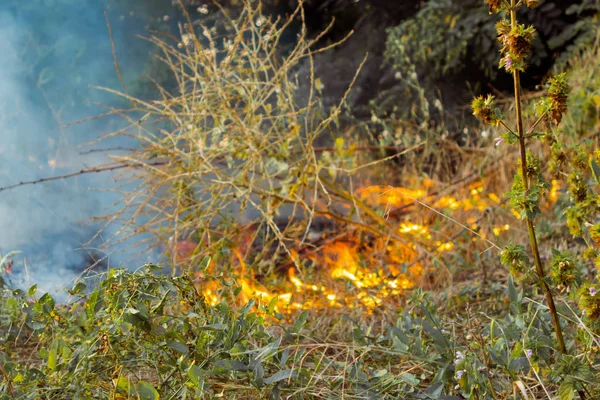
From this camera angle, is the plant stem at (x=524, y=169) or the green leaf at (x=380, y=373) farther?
the green leaf at (x=380, y=373)

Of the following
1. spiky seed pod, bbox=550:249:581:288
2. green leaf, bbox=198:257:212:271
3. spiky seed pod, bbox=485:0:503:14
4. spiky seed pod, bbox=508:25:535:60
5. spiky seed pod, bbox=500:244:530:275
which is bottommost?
green leaf, bbox=198:257:212:271

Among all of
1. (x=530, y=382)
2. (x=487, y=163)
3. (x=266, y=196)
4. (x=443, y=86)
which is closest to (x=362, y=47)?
(x=443, y=86)

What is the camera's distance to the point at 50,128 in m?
3.09

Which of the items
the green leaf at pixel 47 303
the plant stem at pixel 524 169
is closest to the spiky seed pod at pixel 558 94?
the plant stem at pixel 524 169

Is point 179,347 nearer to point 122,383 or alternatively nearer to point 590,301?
point 122,383

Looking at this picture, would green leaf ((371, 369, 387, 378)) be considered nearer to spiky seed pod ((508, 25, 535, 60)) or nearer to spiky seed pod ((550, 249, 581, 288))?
spiky seed pod ((550, 249, 581, 288))

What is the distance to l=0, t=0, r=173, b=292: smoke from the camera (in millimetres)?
2650

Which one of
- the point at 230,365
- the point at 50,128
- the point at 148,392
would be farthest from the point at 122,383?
the point at 50,128

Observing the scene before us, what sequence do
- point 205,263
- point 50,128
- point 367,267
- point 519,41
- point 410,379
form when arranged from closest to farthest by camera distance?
point 519,41
point 410,379
point 205,263
point 367,267
point 50,128

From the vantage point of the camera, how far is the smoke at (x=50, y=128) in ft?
8.70

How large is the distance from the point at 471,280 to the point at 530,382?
3.14 feet

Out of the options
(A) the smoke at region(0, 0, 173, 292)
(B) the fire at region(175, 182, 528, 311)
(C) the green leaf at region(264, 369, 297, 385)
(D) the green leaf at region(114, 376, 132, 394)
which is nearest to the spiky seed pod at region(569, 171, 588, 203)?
(B) the fire at region(175, 182, 528, 311)

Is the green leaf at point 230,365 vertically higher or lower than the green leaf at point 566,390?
lower

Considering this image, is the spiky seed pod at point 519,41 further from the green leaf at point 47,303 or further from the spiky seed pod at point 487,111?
the green leaf at point 47,303
